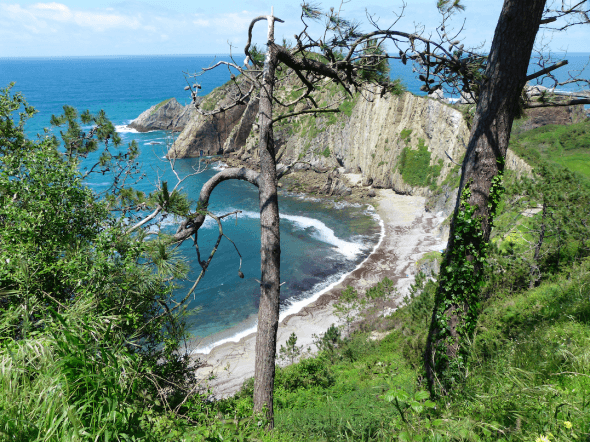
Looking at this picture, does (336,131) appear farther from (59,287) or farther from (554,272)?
(59,287)

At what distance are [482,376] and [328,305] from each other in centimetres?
2117

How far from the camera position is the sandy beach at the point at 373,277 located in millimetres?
18750

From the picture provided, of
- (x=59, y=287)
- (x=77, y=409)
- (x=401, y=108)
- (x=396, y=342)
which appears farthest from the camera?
(x=401, y=108)

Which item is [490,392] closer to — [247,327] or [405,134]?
[247,327]

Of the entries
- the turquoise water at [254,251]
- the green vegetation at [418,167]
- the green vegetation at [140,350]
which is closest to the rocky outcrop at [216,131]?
the turquoise water at [254,251]

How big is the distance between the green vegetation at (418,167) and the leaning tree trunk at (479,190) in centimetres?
3778

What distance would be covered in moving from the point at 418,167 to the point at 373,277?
20406mm

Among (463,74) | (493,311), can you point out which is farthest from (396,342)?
(463,74)

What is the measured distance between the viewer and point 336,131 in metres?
53.1

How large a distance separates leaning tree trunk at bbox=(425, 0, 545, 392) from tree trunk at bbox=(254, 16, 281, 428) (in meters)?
2.30

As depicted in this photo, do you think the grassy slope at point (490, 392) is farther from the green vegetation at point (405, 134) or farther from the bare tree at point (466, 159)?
the green vegetation at point (405, 134)

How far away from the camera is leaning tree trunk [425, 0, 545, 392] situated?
14.3 feet

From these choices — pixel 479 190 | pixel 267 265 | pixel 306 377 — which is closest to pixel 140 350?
pixel 267 265

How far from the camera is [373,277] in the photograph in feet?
89.2
